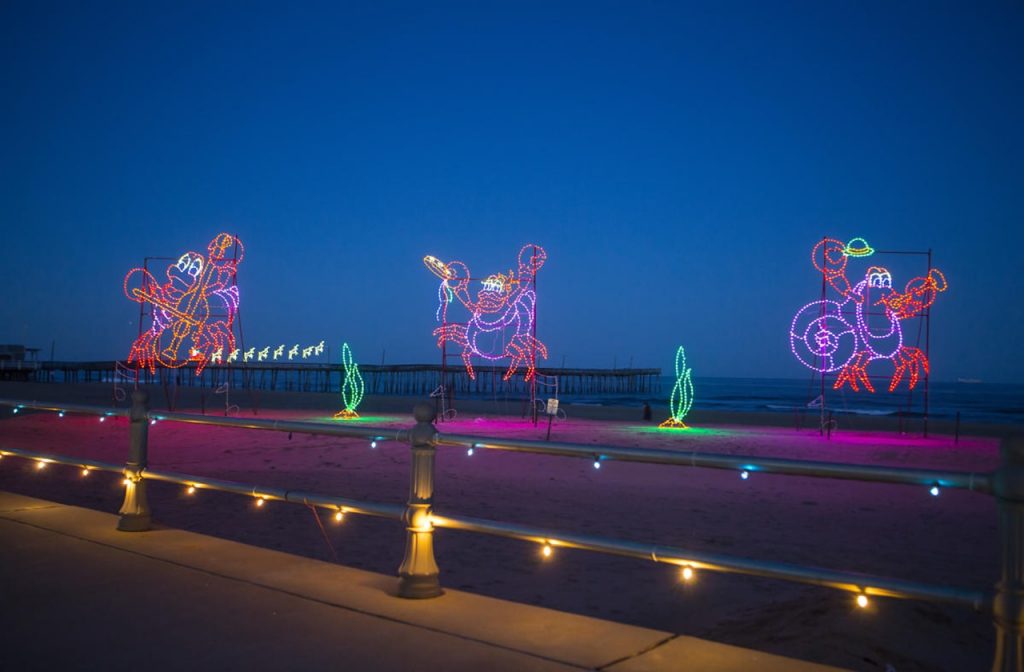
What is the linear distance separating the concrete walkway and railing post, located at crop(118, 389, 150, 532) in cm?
60

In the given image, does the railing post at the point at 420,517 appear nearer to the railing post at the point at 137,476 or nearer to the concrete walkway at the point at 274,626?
the concrete walkway at the point at 274,626

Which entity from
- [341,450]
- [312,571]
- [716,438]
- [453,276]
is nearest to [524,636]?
[312,571]

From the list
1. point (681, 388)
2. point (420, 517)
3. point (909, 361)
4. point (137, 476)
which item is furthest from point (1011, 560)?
point (681, 388)

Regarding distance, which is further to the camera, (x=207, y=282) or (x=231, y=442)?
(x=207, y=282)

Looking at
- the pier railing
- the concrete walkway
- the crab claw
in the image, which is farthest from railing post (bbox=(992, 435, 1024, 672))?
the crab claw

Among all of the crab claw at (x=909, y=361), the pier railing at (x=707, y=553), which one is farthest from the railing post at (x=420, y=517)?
the crab claw at (x=909, y=361)

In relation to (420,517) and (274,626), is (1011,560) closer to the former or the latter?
(420,517)

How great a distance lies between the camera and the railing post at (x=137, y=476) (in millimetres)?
5270

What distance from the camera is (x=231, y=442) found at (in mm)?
15391

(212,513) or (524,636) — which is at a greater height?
(524,636)

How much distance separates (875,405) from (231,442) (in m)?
45.6

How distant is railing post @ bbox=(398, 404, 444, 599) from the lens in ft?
12.5

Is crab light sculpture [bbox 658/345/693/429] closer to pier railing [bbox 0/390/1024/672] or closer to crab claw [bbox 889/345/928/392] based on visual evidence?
crab claw [bbox 889/345/928/392]

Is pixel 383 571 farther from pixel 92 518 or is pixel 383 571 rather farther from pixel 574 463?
pixel 574 463
